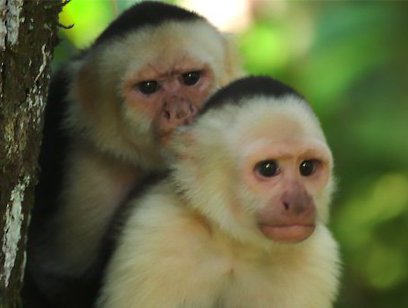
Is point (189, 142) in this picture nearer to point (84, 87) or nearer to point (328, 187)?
point (328, 187)

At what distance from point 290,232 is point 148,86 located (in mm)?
1333

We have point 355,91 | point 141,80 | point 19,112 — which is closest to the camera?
point 19,112

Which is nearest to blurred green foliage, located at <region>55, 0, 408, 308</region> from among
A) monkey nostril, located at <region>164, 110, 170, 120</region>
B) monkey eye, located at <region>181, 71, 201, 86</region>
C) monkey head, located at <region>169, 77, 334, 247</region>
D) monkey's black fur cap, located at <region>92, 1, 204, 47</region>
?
monkey's black fur cap, located at <region>92, 1, 204, 47</region>

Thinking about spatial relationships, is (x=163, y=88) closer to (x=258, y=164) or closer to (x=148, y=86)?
(x=148, y=86)

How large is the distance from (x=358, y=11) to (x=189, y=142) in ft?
5.35

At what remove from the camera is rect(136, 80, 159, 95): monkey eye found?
4680 mm

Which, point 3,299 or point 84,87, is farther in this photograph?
point 84,87

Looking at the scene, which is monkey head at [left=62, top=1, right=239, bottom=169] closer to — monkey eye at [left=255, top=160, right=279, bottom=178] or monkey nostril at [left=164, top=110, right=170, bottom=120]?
monkey nostril at [left=164, top=110, right=170, bottom=120]

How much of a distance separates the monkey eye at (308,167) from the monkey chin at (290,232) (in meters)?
0.25

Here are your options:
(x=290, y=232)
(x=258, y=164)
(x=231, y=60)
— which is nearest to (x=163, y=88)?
(x=231, y=60)

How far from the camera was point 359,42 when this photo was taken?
5.16 meters

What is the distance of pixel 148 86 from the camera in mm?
4688

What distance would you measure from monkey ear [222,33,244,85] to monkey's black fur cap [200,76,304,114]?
0.99m

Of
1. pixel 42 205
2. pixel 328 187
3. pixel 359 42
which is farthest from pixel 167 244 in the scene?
pixel 359 42
